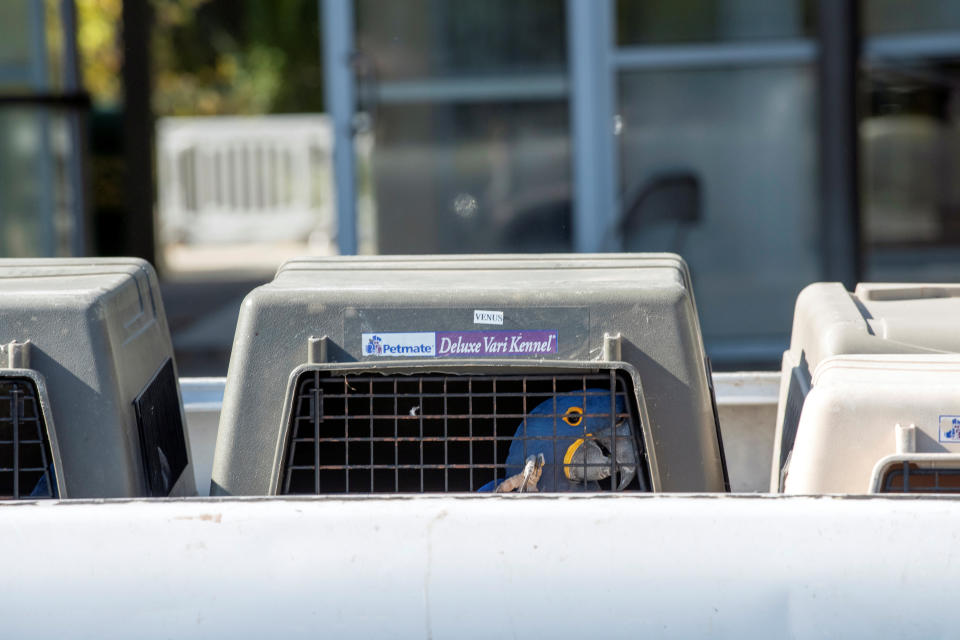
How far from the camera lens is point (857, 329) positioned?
1.67m

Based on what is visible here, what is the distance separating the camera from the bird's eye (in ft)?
5.37

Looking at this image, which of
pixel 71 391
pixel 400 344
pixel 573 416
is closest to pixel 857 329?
pixel 573 416

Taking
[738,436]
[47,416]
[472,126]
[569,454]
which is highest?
[472,126]

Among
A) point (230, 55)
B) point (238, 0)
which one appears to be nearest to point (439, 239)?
point (238, 0)

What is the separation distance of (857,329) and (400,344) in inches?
26.3

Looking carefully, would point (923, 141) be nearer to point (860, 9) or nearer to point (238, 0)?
point (860, 9)

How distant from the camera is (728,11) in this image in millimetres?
5883

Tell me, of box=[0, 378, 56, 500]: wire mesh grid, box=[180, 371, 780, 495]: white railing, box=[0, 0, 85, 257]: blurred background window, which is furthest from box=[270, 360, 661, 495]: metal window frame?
box=[0, 0, 85, 257]: blurred background window

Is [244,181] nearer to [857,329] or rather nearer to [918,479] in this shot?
[857,329]

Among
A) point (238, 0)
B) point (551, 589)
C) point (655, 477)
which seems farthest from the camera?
point (238, 0)

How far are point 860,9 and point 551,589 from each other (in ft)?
17.3

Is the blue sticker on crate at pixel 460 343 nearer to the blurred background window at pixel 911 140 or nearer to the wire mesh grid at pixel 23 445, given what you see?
the wire mesh grid at pixel 23 445

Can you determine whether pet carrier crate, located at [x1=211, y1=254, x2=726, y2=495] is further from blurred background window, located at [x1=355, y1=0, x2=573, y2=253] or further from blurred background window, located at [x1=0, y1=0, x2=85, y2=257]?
blurred background window, located at [x1=0, y1=0, x2=85, y2=257]

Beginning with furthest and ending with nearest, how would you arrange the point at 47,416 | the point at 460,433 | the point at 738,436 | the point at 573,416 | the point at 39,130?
the point at 39,130 → the point at 738,436 → the point at 460,433 → the point at 573,416 → the point at 47,416
